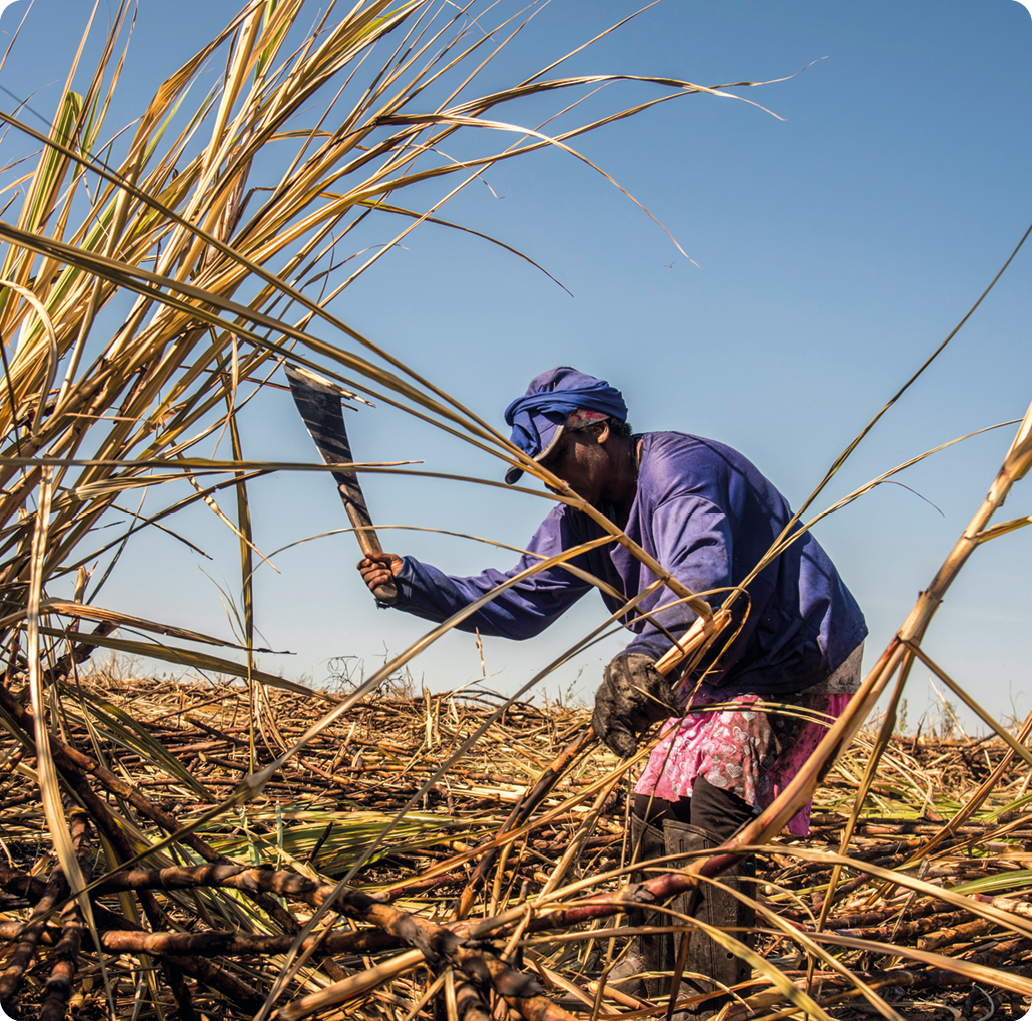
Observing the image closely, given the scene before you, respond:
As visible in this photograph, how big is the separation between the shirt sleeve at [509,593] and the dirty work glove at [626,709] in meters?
1.25

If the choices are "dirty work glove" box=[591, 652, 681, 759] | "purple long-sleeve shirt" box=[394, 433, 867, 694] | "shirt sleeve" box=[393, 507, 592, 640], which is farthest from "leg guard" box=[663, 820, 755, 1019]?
"shirt sleeve" box=[393, 507, 592, 640]

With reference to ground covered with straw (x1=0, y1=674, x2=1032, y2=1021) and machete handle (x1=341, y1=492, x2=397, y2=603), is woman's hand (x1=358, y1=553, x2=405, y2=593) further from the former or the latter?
ground covered with straw (x1=0, y1=674, x2=1032, y2=1021)

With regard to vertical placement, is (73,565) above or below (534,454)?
below

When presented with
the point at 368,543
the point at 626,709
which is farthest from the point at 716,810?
the point at 368,543

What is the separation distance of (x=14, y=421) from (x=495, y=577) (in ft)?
6.64

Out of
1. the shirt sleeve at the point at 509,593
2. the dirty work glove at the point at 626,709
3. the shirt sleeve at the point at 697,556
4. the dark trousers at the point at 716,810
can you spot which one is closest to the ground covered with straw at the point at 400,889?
the dirty work glove at the point at 626,709

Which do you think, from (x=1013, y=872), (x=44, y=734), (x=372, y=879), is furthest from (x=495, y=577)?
(x=44, y=734)

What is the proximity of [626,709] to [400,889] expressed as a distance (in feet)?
1.59

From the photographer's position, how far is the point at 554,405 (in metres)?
2.32

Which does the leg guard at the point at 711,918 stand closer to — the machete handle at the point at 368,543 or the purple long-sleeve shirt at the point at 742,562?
the purple long-sleeve shirt at the point at 742,562

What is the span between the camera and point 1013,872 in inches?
57.7

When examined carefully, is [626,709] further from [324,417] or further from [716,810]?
[324,417]

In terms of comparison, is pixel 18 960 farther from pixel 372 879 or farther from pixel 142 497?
pixel 372 879

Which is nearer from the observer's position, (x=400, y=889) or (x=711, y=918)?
(x=400, y=889)
